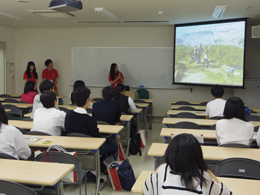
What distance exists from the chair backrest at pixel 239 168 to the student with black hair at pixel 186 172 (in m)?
0.86

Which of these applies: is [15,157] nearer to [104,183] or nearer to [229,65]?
[104,183]

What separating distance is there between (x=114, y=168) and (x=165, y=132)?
31.6 inches

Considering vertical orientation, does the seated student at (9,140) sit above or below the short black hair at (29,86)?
below

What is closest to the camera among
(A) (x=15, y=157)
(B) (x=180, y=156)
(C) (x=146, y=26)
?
(B) (x=180, y=156)

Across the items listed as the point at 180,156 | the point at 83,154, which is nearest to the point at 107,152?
the point at 83,154

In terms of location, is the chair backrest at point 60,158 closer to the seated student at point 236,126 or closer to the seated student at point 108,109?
the seated student at point 236,126

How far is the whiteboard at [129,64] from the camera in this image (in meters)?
8.70

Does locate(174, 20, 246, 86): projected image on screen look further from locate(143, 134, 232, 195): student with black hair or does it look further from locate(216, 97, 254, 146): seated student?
locate(143, 134, 232, 195): student with black hair

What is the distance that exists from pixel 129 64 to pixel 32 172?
7.04 metres

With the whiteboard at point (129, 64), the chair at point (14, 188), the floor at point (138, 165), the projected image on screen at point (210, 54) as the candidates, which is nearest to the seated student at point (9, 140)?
the chair at point (14, 188)

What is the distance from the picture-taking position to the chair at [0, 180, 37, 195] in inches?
70.3

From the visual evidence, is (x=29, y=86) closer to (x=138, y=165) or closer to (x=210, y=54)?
(x=138, y=165)

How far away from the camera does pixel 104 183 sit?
12.5 feet

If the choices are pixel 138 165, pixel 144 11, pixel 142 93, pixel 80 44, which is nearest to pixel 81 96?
pixel 138 165
